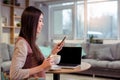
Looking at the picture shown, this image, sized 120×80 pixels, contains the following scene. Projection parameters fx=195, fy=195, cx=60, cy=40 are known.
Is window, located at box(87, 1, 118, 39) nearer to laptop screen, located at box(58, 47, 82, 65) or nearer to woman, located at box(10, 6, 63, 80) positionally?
laptop screen, located at box(58, 47, 82, 65)

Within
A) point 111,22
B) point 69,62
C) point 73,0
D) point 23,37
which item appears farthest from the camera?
point 73,0

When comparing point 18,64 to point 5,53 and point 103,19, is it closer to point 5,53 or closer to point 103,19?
point 5,53

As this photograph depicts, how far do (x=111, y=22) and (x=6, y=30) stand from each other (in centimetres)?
314

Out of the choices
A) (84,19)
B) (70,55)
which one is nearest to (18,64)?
(70,55)

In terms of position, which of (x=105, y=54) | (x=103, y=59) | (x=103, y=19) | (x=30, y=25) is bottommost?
(x=103, y=59)

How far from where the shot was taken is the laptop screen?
2.06 meters

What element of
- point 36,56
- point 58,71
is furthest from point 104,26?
point 36,56

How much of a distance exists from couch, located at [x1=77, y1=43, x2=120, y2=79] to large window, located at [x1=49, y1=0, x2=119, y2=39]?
0.62 metres

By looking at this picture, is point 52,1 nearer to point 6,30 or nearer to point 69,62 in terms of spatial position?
point 6,30

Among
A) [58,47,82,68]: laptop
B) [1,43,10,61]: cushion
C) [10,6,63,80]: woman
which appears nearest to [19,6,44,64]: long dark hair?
[10,6,63,80]: woman

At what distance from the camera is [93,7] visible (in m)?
6.09

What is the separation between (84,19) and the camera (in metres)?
6.16

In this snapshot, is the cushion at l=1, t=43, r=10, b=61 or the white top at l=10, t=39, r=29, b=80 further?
the cushion at l=1, t=43, r=10, b=61

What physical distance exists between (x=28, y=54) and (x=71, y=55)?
3.47 ft
